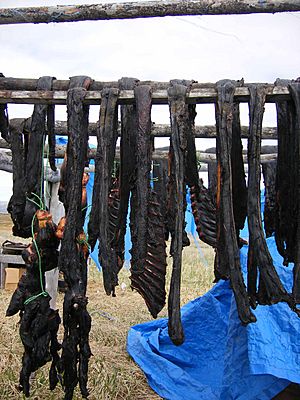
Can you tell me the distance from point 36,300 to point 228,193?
157 cm

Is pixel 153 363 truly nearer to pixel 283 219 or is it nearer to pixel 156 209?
pixel 156 209

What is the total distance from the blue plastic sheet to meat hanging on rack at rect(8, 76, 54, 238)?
187 cm

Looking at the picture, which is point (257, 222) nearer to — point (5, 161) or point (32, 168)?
point (32, 168)

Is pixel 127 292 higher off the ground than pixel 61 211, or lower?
lower

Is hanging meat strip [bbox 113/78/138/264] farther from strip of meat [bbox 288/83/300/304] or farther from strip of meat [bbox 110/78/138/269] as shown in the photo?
strip of meat [bbox 288/83/300/304]

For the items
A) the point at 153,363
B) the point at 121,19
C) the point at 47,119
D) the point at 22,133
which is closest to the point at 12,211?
the point at 22,133

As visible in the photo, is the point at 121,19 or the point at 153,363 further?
the point at 153,363

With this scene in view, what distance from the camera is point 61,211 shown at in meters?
5.73

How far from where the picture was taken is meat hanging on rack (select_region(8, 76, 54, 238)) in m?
2.60

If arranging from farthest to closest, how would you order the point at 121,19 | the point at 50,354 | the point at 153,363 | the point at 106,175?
1. the point at 153,363
2. the point at 50,354
3. the point at 121,19
4. the point at 106,175

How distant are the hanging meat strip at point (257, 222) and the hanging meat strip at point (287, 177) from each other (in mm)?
173

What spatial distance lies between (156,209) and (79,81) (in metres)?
1.16

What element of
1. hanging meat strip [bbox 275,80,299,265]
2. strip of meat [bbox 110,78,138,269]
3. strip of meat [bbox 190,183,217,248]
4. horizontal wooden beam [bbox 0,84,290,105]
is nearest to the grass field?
strip of meat [bbox 190,183,217,248]

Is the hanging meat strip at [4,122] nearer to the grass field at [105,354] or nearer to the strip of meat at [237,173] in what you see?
the strip of meat at [237,173]
